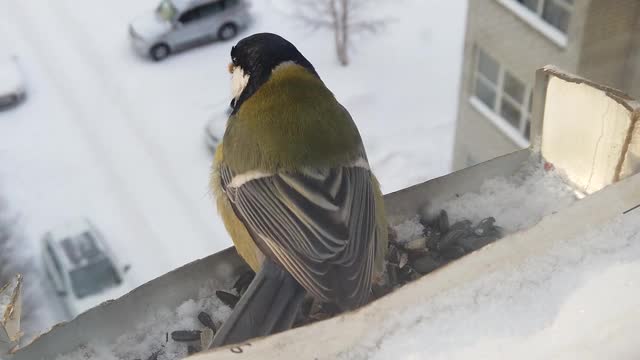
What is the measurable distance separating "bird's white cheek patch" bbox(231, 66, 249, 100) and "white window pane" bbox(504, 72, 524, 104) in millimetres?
2874

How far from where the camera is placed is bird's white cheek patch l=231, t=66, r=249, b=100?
4.21ft

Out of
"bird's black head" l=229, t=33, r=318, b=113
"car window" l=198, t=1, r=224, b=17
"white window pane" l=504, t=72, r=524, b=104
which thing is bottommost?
"car window" l=198, t=1, r=224, b=17

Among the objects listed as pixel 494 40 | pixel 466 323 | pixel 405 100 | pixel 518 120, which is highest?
pixel 466 323

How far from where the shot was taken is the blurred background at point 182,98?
155 inches

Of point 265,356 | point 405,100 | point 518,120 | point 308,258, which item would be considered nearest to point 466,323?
point 265,356

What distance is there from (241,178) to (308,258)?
253 millimetres

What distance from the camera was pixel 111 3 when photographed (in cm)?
→ 670

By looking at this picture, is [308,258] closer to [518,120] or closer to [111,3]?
[518,120]

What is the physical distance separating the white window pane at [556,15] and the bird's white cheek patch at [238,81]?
254 cm

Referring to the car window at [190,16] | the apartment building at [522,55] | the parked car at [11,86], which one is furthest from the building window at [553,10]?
the parked car at [11,86]

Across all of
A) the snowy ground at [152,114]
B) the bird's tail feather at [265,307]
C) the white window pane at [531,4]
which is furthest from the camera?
the snowy ground at [152,114]

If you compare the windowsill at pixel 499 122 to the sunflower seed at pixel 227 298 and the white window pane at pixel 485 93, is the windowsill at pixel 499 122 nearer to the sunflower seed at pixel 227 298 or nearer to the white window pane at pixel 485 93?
the white window pane at pixel 485 93

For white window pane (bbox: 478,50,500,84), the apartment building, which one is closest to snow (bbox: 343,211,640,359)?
the apartment building

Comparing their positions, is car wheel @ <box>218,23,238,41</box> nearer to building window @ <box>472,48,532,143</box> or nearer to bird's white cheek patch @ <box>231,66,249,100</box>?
building window @ <box>472,48,532,143</box>
